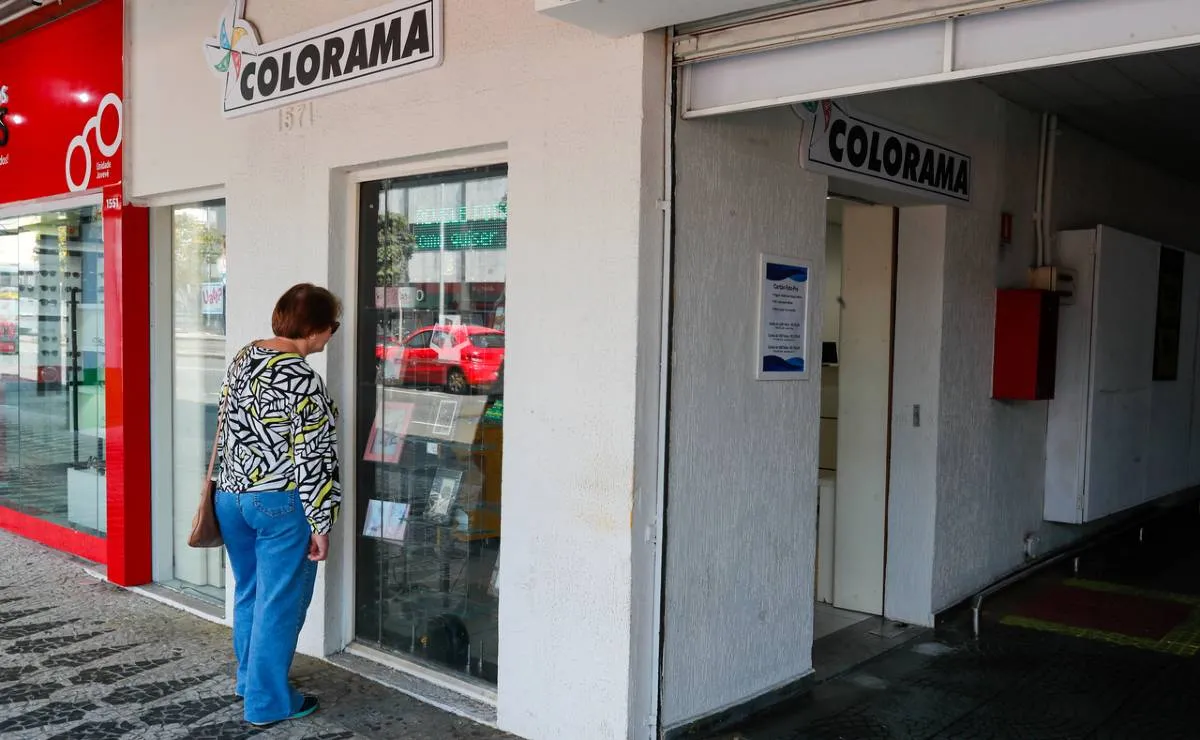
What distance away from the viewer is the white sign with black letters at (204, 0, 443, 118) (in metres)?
4.15

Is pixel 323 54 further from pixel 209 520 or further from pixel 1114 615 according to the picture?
pixel 1114 615

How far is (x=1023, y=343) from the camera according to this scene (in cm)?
578

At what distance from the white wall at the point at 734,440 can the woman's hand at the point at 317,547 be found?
4.58ft

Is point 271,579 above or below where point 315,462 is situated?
below

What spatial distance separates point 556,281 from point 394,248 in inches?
48.1

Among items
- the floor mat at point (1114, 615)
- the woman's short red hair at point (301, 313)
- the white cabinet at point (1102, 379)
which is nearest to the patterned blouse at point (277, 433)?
the woman's short red hair at point (301, 313)

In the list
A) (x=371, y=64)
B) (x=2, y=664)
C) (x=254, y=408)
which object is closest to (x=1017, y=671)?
(x=254, y=408)

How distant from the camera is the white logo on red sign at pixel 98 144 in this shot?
584 cm

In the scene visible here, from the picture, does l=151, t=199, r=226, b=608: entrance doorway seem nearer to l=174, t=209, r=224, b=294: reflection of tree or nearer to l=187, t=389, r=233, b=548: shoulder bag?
l=174, t=209, r=224, b=294: reflection of tree

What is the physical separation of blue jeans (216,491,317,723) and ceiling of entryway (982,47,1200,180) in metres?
4.29

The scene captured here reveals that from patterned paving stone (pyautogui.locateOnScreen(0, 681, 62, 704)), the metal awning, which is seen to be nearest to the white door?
the metal awning

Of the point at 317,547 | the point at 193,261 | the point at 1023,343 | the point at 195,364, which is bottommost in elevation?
the point at 317,547

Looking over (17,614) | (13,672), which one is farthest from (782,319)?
(17,614)

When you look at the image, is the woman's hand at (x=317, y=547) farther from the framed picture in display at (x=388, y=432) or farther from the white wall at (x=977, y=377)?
the white wall at (x=977, y=377)
